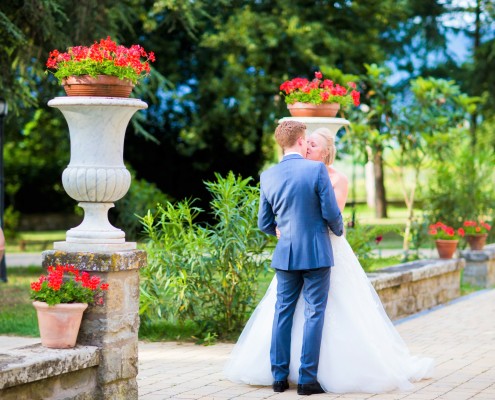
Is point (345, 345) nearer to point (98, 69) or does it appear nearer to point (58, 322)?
point (58, 322)

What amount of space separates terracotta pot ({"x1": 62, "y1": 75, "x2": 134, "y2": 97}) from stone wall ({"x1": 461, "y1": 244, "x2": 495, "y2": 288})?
9545 mm

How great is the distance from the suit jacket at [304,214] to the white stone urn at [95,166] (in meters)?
1.20

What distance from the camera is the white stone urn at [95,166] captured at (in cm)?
574

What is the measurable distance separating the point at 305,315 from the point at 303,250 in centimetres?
47

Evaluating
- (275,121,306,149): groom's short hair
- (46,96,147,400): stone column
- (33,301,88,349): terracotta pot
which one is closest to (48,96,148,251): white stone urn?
(46,96,147,400): stone column

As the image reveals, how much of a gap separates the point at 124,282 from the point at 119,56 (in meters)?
1.36

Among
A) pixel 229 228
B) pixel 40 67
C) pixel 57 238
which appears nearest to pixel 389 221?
pixel 57 238

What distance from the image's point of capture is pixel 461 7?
3023 cm

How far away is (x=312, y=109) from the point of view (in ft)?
28.1

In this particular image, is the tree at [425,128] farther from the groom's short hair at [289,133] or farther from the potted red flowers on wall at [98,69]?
the potted red flowers on wall at [98,69]

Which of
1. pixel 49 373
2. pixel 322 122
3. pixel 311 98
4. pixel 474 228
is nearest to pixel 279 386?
pixel 49 373

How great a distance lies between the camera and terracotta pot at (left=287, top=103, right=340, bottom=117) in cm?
853

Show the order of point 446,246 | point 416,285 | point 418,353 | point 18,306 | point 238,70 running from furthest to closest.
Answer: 1. point 238,70
2. point 446,246
3. point 18,306
4. point 416,285
5. point 418,353

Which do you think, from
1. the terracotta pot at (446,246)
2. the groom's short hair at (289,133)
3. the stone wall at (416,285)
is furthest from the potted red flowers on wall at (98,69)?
the terracotta pot at (446,246)
